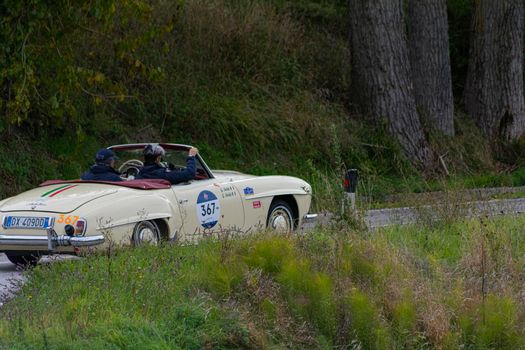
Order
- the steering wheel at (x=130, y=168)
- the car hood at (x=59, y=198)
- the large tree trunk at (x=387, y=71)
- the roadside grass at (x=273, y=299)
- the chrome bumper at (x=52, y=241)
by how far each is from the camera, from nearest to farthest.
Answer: the roadside grass at (x=273, y=299)
the chrome bumper at (x=52, y=241)
the car hood at (x=59, y=198)
the steering wheel at (x=130, y=168)
the large tree trunk at (x=387, y=71)

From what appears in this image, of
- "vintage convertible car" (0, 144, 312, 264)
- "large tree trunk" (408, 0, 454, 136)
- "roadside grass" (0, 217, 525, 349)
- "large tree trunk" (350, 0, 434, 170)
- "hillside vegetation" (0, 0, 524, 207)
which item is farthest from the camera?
"large tree trunk" (408, 0, 454, 136)

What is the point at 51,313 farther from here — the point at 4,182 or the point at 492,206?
the point at 4,182

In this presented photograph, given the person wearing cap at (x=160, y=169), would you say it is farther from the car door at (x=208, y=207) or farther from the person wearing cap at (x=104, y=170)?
the person wearing cap at (x=104, y=170)

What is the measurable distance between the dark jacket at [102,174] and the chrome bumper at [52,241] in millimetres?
1514

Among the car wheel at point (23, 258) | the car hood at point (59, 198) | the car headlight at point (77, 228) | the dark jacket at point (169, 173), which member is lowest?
the car wheel at point (23, 258)

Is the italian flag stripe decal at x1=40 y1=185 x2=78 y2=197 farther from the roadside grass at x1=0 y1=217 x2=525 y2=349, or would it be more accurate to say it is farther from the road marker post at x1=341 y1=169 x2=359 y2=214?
the road marker post at x1=341 y1=169 x2=359 y2=214

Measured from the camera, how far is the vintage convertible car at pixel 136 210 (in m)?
11.2

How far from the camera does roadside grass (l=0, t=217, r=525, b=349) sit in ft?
25.9

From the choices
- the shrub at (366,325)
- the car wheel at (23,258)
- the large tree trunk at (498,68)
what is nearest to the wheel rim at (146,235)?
the car wheel at (23,258)

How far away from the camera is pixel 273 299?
8.71 metres

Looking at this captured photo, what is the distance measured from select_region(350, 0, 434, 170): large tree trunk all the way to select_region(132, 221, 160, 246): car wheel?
13484 millimetres

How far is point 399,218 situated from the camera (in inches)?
531

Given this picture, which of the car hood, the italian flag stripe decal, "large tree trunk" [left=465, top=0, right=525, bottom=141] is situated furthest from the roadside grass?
"large tree trunk" [left=465, top=0, right=525, bottom=141]

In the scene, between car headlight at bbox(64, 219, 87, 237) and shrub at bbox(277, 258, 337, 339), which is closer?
shrub at bbox(277, 258, 337, 339)
